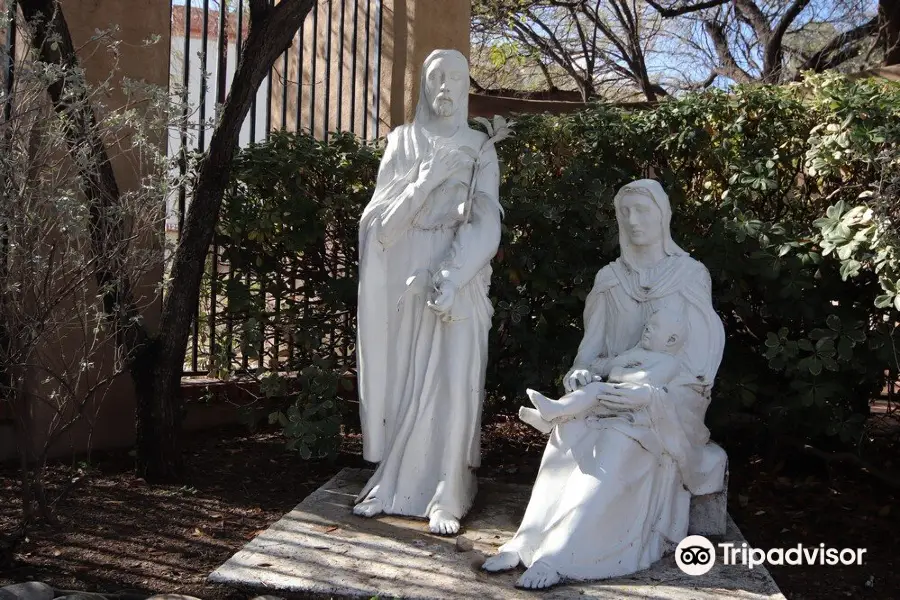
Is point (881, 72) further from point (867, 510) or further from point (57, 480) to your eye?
point (57, 480)

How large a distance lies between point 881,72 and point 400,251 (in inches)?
167

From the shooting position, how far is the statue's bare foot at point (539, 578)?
3.54 metres

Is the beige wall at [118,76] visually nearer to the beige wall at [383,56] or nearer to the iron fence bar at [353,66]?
the beige wall at [383,56]

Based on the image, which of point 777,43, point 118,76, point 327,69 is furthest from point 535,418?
point 777,43

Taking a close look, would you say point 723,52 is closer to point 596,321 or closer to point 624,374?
point 596,321

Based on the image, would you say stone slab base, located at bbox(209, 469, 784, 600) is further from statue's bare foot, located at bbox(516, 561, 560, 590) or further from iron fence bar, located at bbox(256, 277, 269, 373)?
iron fence bar, located at bbox(256, 277, 269, 373)

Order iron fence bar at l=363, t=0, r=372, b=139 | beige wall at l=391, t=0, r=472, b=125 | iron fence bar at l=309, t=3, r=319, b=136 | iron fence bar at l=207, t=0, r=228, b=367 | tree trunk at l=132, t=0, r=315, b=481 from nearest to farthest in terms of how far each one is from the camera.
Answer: tree trunk at l=132, t=0, r=315, b=481
iron fence bar at l=207, t=0, r=228, b=367
iron fence bar at l=309, t=3, r=319, b=136
beige wall at l=391, t=0, r=472, b=125
iron fence bar at l=363, t=0, r=372, b=139

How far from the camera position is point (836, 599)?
4.00m

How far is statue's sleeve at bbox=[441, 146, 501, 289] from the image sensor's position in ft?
14.2

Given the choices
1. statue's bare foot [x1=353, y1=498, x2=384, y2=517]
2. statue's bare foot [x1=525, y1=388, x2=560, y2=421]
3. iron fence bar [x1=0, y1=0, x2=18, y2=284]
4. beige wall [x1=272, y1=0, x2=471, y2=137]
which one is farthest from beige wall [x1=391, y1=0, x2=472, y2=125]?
statue's bare foot [x1=525, y1=388, x2=560, y2=421]

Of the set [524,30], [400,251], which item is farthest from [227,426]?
[524,30]

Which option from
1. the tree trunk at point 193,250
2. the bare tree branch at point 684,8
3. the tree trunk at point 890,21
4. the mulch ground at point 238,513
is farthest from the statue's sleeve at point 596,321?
the bare tree branch at point 684,8

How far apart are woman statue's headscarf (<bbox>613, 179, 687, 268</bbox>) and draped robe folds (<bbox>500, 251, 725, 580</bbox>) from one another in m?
0.04

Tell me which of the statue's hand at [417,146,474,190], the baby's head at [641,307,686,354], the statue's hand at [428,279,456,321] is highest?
the statue's hand at [417,146,474,190]
